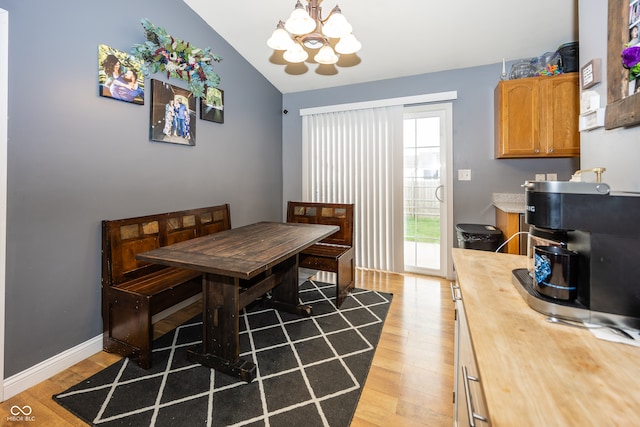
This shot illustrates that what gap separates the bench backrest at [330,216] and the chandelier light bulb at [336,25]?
170 centimetres

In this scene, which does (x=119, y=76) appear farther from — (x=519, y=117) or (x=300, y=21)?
(x=519, y=117)

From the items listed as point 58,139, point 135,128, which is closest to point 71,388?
point 58,139

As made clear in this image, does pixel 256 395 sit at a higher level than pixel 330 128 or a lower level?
lower

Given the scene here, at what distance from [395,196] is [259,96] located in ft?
7.00

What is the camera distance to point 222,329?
181cm

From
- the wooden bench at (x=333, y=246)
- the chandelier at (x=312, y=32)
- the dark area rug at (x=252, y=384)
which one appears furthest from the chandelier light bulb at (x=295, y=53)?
the dark area rug at (x=252, y=384)

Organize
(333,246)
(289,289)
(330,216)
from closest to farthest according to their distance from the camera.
A: 1. (289,289)
2. (333,246)
3. (330,216)

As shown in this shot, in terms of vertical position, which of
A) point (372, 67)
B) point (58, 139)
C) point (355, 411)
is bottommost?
point (355, 411)

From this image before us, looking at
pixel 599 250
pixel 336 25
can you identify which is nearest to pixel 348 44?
pixel 336 25

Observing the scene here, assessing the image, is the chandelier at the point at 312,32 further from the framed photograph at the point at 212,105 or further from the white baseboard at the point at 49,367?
the white baseboard at the point at 49,367

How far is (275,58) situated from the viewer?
3.40 metres

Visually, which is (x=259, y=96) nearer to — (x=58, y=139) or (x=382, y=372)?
(x=58, y=139)

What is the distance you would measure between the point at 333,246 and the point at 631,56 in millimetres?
2435

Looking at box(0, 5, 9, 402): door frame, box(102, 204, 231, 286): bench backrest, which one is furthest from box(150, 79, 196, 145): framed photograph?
box(0, 5, 9, 402): door frame
